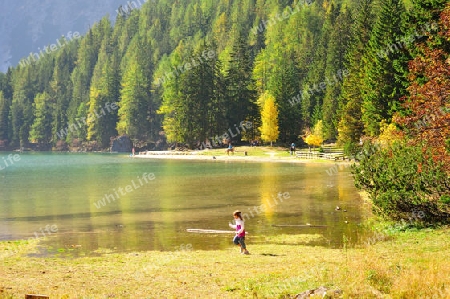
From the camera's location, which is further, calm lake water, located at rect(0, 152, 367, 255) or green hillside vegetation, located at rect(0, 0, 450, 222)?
green hillside vegetation, located at rect(0, 0, 450, 222)

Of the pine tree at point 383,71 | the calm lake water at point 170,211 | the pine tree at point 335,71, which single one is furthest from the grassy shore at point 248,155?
the calm lake water at point 170,211

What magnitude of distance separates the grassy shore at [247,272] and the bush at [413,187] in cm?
175

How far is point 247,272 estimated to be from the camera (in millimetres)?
15422

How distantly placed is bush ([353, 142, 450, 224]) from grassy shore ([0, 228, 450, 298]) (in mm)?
1750

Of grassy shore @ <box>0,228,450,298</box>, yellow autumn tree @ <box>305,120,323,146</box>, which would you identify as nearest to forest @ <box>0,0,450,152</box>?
yellow autumn tree @ <box>305,120,323,146</box>

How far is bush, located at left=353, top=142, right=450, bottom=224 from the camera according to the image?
2216 cm

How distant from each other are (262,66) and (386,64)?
277ft

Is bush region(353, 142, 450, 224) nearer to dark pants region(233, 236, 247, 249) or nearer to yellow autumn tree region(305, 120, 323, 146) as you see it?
dark pants region(233, 236, 247, 249)

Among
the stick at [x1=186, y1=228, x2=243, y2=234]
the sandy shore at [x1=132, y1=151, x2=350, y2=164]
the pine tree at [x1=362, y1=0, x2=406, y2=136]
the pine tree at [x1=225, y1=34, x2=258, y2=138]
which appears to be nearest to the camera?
the stick at [x1=186, y1=228, x2=243, y2=234]

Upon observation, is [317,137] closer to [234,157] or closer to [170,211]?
[234,157]

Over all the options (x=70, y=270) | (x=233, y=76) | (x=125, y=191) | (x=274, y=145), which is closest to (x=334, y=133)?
(x=274, y=145)

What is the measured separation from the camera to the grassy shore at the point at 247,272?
12453mm

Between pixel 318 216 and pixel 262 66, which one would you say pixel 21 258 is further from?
pixel 262 66

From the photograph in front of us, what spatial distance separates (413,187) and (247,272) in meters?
10.5
